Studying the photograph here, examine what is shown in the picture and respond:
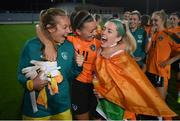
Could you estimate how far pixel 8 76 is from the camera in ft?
31.6

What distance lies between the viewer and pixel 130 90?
3574 mm

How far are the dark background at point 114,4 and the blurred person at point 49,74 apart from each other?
3741cm

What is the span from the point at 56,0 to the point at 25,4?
16.0 feet

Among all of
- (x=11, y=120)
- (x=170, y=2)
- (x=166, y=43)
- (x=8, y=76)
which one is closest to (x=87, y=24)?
(x=166, y=43)

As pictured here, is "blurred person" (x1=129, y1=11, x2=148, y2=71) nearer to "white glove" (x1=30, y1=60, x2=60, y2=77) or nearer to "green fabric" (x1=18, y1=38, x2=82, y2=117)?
"green fabric" (x1=18, y1=38, x2=82, y2=117)

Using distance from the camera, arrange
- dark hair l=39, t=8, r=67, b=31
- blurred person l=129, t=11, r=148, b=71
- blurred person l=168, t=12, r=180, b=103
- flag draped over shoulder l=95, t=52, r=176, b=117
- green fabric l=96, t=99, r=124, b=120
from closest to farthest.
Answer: dark hair l=39, t=8, r=67, b=31
flag draped over shoulder l=95, t=52, r=176, b=117
green fabric l=96, t=99, r=124, b=120
blurred person l=168, t=12, r=180, b=103
blurred person l=129, t=11, r=148, b=71

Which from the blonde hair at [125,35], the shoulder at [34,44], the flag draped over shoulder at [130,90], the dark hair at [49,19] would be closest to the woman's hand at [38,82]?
the shoulder at [34,44]

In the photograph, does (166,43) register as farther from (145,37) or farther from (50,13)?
(50,13)

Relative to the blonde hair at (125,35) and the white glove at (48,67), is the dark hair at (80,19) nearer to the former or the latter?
the blonde hair at (125,35)

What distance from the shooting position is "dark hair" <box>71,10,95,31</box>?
4289mm

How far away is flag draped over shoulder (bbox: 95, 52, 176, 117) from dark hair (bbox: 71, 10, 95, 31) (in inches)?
33.6

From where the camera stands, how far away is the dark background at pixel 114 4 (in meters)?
45.8

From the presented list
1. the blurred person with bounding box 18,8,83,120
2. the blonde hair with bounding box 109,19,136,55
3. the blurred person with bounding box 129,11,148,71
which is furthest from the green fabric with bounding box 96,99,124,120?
the blurred person with bounding box 129,11,148,71

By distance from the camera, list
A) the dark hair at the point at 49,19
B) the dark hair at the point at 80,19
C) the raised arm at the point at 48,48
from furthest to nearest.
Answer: the dark hair at the point at 80,19
the dark hair at the point at 49,19
the raised arm at the point at 48,48
